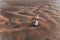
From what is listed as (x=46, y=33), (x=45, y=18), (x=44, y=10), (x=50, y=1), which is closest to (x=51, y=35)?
(x=46, y=33)

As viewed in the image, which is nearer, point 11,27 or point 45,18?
point 11,27

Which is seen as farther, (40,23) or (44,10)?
(44,10)

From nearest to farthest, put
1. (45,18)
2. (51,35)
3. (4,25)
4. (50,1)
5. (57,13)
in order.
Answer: (51,35)
(4,25)
(45,18)
(57,13)
(50,1)

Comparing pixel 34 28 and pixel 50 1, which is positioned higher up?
pixel 50 1

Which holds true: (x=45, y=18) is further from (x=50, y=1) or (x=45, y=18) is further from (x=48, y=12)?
(x=50, y=1)

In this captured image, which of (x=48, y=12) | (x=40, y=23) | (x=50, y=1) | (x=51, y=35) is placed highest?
(x=50, y=1)

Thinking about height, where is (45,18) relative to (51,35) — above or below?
above

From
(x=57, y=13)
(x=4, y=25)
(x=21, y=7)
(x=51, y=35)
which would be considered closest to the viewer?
(x=51, y=35)

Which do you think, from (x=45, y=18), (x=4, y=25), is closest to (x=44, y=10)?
(x=45, y=18)

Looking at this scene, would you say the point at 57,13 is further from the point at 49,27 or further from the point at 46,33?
the point at 46,33
